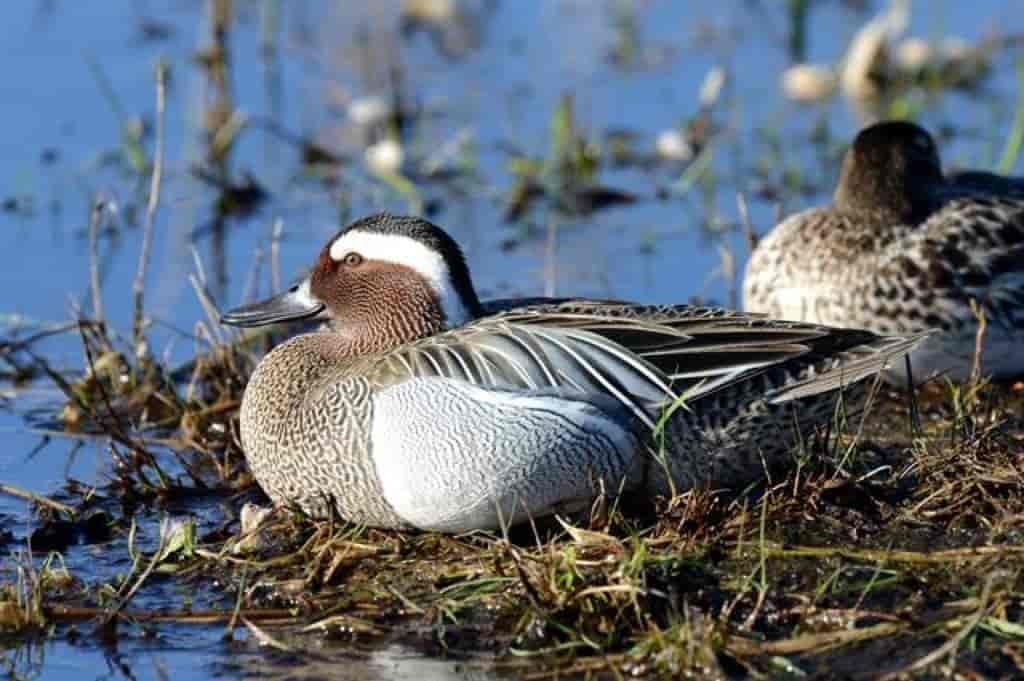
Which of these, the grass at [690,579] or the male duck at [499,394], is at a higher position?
the male duck at [499,394]

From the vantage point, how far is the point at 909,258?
7.45 meters

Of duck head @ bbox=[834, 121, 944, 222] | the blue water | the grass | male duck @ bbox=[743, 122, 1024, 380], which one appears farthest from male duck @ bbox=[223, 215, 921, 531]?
duck head @ bbox=[834, 121, 944, 222]

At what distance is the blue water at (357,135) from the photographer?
8.18 m

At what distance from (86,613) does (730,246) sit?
13.5 ft

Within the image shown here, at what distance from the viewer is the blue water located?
818 centimetres

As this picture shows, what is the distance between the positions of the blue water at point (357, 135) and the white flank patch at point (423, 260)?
1.01 m

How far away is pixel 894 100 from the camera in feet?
34.5

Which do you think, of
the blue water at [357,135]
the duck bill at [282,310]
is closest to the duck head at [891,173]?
the blue water at [357,135]

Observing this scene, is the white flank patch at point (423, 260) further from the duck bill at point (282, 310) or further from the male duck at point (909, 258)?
the male duck at point (909, 258)

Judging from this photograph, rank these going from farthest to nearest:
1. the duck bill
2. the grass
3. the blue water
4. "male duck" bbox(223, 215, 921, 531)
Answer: the blue water → the duck bill → "male duck" bbox(223, 215, 921, 531) → the grass

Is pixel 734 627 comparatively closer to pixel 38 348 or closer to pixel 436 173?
pixel 38 348

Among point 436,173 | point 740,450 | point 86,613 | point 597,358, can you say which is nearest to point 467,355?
point 597,358

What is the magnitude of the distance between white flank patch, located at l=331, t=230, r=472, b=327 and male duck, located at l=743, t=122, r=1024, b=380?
2136mm

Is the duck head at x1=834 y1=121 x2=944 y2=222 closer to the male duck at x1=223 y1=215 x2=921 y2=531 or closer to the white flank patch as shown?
the male duck at x1=223 y1=215 x2=921 y2=531
